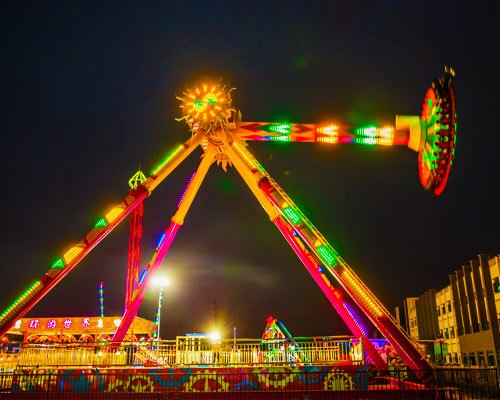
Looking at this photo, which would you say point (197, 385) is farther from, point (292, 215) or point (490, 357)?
point (490, 357)

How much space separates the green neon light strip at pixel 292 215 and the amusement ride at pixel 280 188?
0.04m

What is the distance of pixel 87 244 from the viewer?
19922mm

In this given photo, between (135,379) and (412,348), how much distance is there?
33.0 feet

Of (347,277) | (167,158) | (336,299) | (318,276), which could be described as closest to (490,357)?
(336,299)

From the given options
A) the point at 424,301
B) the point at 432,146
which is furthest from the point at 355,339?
the point at 424,301

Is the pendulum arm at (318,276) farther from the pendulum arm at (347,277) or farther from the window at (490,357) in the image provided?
the window at (490,357)

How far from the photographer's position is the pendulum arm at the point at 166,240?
24172mm

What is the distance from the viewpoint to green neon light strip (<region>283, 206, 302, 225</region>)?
19.5 meters

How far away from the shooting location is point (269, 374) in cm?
1692

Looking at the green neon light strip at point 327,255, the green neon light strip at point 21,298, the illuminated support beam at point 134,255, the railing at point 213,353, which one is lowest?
the railing at point 213,353

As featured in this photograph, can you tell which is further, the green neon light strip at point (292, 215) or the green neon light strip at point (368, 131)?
the green neon light strip at point (368, 131)

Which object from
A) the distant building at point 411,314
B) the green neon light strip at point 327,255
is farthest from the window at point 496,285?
the green neon light strip at point 327,255

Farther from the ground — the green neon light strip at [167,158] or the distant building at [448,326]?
the green neon light strip at [167,158]

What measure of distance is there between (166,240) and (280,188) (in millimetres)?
8307
